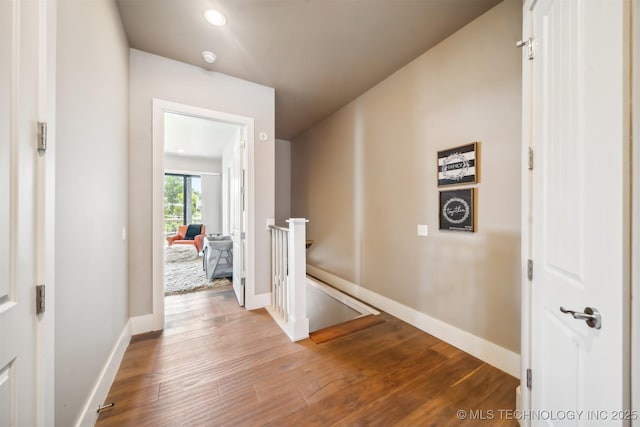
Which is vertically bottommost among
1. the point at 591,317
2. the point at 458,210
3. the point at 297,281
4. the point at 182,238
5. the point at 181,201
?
the point at 182,238

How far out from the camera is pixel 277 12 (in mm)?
1849

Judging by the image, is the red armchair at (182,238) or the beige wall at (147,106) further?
the red armchair at (182,238)

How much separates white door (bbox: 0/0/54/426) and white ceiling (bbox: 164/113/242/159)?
2.91 metres

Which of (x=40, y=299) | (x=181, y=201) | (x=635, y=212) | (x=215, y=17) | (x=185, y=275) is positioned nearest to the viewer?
(x=635, y=212)

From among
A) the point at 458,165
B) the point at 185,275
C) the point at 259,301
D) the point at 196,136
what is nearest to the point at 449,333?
the point at 458,165

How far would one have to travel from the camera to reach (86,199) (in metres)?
1.27

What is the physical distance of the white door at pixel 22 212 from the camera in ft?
2.06

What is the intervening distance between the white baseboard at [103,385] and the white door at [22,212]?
0.57 meters

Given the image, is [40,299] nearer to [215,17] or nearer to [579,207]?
[579,207]

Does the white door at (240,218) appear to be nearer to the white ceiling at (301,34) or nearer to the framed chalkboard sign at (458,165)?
the white ceiling at (301,34)

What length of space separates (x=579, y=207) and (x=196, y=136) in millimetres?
5910

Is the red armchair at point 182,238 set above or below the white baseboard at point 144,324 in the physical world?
above

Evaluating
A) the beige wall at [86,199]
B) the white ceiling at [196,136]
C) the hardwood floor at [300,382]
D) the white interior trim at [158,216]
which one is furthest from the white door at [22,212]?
the white ceiling at [196,136]

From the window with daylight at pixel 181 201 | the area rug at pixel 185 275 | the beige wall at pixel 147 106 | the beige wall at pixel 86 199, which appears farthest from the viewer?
the window with daylight at pixel 181 201
